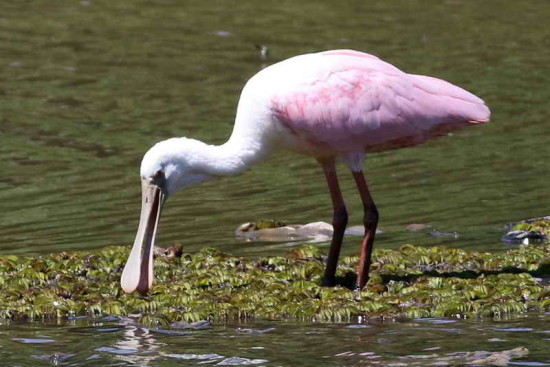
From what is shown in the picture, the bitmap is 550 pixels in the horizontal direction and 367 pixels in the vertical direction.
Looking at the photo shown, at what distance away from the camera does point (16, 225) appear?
14.7 metres

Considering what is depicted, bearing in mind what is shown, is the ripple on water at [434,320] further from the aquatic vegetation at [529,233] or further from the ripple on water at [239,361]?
the aquatic vegetation at [529,233]

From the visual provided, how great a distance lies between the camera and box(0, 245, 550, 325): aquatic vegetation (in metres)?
10.0

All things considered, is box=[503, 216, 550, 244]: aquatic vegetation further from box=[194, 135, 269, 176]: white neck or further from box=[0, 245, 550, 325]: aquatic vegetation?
box=[194, 135, 269, 176]: white neck

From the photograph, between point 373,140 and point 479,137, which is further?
point 479,137

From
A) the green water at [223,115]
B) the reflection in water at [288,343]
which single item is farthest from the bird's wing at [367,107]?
the green water at [223,115]

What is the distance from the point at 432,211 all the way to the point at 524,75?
29.7 ft

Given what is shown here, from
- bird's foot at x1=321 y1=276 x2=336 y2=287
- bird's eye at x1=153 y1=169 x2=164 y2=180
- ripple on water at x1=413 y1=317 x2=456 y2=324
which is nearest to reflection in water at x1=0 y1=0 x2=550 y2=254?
bird's foot at x1=321 y1=276 x2=336 y2=287

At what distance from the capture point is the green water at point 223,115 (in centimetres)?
1473

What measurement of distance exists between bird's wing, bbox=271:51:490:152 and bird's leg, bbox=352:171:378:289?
0.28 meters

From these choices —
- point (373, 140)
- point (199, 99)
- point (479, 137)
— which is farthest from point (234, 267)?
point (199, 99)

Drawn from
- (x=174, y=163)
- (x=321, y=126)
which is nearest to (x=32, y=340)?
(x=174, y=163)

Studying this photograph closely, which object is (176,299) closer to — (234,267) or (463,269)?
(234,267)

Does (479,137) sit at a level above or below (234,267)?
above

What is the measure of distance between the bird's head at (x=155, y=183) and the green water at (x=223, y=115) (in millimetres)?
1221
